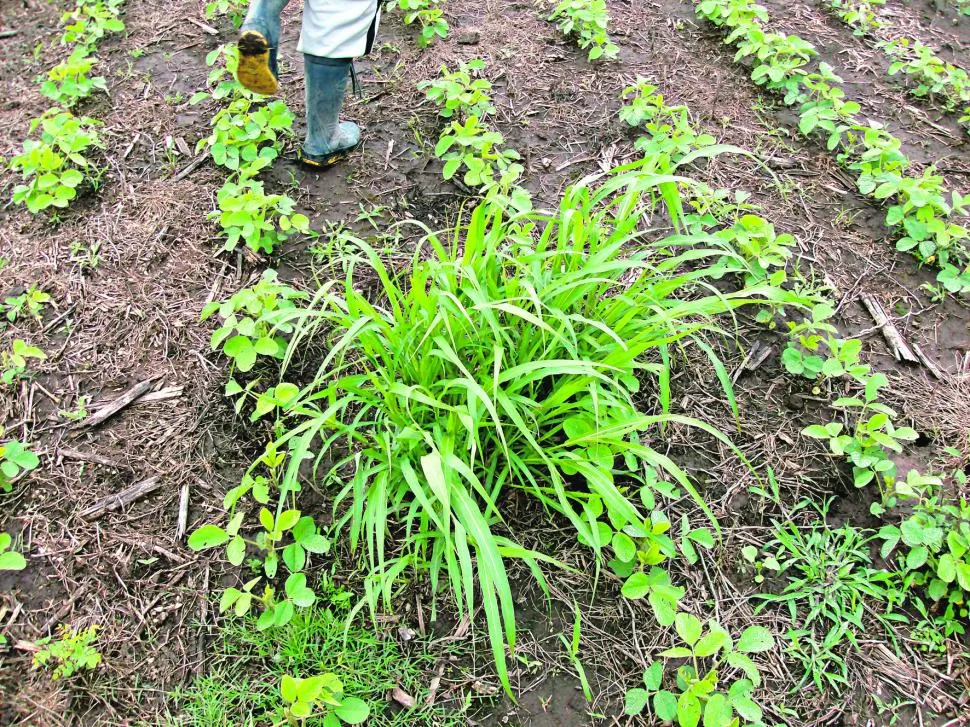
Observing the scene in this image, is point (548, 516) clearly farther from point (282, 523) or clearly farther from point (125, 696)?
point (125, 696)

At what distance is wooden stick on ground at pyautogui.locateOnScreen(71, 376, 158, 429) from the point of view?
1.95 metres

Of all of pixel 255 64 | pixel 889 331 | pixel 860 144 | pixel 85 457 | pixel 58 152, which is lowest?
pixel 85 457

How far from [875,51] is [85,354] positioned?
11.9 ft

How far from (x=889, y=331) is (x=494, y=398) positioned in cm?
150

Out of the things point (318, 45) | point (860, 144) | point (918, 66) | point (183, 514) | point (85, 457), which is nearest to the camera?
point (183, 514)

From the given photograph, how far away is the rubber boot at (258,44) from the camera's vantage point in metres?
2.08

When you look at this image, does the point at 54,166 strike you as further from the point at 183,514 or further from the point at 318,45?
the point at 183,514

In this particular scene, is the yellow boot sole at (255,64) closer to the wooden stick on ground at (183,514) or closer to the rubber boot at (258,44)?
the rubber boot at (258,44)

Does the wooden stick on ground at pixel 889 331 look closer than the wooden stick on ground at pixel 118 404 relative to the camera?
No

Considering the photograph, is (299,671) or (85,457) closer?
(299,671)

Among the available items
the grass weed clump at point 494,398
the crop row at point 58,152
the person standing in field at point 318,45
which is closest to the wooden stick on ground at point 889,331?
the grass weed clump at point 494,398

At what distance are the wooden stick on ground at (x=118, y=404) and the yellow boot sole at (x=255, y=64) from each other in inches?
40.9

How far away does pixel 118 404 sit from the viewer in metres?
1.99

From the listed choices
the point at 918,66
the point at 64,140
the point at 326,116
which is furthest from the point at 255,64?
the point at 918,66
